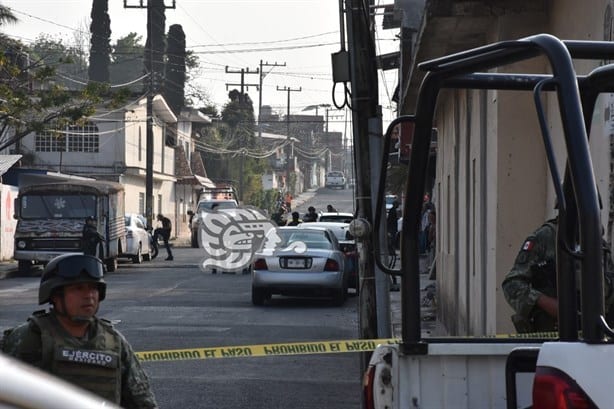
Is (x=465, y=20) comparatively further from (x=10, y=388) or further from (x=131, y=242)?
(x=131, y=242)

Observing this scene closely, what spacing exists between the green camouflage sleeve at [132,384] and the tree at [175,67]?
3141 inches

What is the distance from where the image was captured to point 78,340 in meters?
4.77

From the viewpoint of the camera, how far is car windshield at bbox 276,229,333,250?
881 inches

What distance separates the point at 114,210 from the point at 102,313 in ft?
50.6

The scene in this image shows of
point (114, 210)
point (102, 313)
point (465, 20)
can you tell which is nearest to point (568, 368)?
point (465, 20)

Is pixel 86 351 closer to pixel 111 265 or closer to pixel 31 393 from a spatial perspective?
pixel 31 393

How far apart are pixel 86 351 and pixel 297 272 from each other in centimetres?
1684

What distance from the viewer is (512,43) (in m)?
4.20

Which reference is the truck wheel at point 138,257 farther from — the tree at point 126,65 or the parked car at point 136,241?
the tree at point 126,65

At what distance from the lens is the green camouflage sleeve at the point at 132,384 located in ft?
15.9

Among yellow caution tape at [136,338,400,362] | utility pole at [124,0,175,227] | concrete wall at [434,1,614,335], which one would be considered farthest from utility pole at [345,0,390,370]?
utility pole at [124,0,175,227]

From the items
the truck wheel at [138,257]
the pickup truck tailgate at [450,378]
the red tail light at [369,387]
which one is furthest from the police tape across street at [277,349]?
the truck wheel at [138,257]

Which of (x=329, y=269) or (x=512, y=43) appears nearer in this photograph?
(x=512, y=43)

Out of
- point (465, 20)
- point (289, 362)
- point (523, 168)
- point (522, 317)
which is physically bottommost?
point (289, 362)
